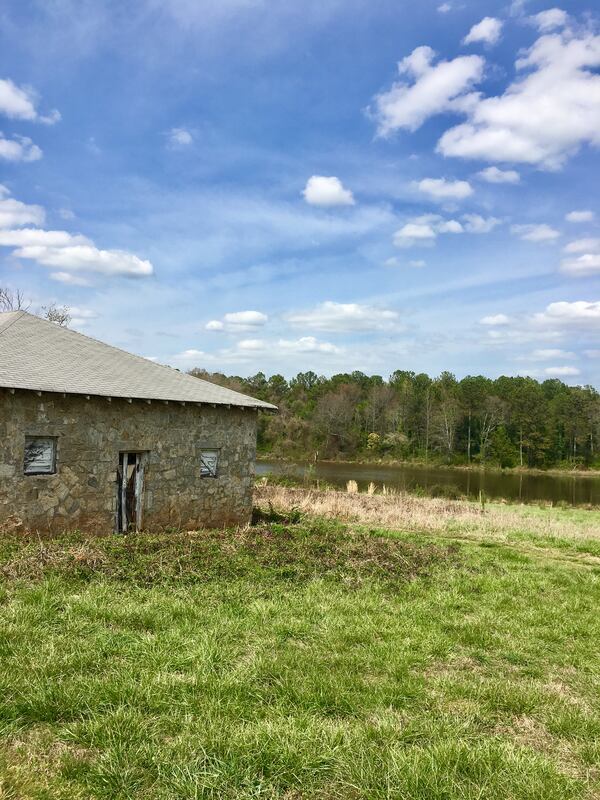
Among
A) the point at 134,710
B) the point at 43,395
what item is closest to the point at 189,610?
the point at 134,710

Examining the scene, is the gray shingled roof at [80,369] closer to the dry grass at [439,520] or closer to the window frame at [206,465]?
the window frame at [206,465]

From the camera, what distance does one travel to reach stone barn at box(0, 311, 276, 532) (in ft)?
36.6

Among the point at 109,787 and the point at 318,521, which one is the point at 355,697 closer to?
the point at 109,787

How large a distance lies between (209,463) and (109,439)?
284 centimetres

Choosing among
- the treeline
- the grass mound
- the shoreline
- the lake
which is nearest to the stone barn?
the grass mound

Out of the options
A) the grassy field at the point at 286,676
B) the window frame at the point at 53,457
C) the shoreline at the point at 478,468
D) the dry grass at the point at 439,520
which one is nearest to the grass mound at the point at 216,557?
the grassy field at the point at 286,676

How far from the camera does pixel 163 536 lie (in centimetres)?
1202

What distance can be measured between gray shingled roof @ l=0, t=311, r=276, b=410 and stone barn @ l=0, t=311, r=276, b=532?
0.11ft

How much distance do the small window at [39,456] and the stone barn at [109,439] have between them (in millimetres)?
19

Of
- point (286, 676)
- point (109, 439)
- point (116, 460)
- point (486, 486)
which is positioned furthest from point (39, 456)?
point (486, 486)

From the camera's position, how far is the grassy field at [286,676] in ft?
13.2

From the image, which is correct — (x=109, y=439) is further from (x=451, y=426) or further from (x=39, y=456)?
(x=451, y=426)

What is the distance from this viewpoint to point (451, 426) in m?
78.9

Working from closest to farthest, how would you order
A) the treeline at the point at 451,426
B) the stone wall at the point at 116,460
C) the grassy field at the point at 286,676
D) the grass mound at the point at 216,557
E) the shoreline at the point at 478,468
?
the grassy field at the point at 286,676, the grass mound at the point at 216,557, the stone wall at the point at 116,460, the shoreline at the point at 478,468, the treeline at the point at 451,426
